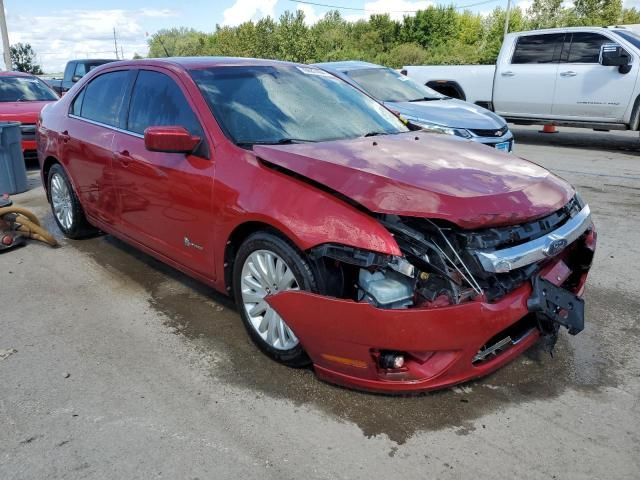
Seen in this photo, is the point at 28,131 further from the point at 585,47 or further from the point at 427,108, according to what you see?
the point at 585,47

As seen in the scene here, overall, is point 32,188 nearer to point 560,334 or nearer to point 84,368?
point 84,368

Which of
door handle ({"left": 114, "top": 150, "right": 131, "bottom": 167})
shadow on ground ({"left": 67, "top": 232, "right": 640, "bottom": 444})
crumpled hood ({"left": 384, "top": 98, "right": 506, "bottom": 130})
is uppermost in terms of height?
door handle ({"left": 114, "top": 150, "right": 131, "bottom": 167})

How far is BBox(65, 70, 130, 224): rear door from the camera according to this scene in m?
4.36

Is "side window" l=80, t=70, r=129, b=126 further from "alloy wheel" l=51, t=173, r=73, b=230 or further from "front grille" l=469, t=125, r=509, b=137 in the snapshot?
"front grille" l=469, t=125, r=509, b=137

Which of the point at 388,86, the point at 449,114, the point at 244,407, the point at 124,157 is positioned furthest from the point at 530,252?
the point at 388,86

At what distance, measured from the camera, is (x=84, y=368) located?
3135 mm

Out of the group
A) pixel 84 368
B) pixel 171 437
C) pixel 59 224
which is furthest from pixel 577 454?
pixel 59 224

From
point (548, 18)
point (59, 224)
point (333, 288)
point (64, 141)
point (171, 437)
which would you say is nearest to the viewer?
point (171, 437)

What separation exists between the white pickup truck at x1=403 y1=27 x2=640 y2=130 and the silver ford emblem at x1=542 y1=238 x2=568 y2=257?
8718 millimetres

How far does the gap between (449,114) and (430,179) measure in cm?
529

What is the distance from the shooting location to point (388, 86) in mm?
8711

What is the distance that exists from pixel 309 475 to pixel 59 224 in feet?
14.3

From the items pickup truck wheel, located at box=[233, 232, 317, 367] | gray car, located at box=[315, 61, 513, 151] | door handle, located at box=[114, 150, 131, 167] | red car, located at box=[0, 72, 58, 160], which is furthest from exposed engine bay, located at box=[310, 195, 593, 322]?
red car, located at box=[0, 72, 58, 160]

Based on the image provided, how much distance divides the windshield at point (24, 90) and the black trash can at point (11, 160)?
264 cm
